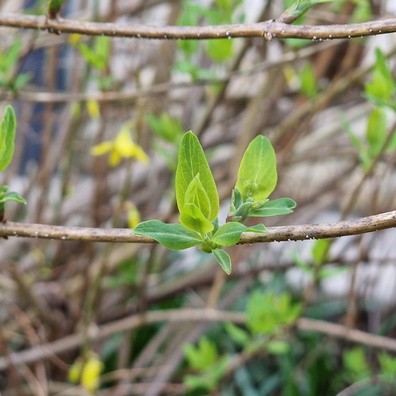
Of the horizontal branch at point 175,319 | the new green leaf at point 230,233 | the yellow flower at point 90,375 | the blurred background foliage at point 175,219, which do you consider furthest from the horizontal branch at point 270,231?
the yellow flower at point 90,375

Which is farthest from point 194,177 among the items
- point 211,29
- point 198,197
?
point 211,29

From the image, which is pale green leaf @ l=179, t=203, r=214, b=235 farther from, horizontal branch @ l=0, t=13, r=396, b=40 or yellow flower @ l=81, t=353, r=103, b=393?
yellow flower @ l=81, t=353, r=103, b=393

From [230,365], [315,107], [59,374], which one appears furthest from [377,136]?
[59,374]

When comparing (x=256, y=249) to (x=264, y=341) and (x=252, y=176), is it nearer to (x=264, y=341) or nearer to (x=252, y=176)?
(x=264, y=341)

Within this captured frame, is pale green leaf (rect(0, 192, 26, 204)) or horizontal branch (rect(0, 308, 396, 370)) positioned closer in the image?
pale green leaf (rect(0, 192, 26, 204))

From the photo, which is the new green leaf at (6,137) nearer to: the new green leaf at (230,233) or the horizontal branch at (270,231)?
the horizontal branch at (270,231)

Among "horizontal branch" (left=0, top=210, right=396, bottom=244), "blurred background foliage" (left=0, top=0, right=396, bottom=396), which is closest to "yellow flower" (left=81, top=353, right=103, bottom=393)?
"blurred background foliage" (left=0, top=0, right=396, bottom=396)

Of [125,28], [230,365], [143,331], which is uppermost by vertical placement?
[125,28]
